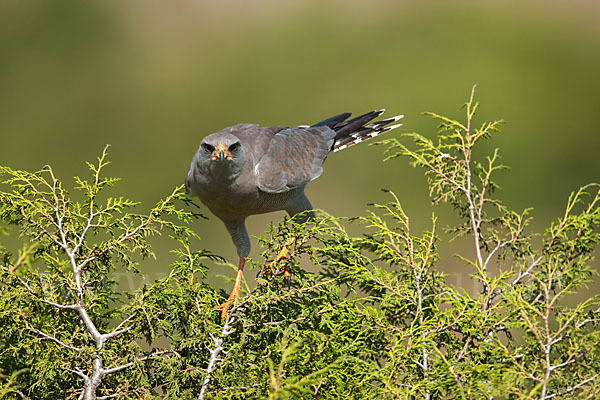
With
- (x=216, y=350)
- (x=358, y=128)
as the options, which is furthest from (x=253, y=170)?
(x=216, y=350)

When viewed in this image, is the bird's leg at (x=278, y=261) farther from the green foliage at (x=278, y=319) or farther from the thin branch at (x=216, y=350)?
the thin branch at (x=216, y=350)

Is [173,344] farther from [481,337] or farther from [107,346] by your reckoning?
[481,337]

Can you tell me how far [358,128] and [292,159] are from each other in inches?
39.2

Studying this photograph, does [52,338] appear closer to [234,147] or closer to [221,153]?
[221,153]

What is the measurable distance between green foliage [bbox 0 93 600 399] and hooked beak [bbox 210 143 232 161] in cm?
85

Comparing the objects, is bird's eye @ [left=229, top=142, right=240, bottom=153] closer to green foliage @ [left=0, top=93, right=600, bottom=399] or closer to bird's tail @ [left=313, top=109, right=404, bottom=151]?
green foliage @ [left=0, top=93, right=600, bottom=399]

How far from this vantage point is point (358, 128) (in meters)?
4.96

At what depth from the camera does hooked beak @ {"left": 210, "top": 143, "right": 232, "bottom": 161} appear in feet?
11.2

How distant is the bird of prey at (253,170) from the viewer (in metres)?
3.54

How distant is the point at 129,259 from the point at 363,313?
891mm

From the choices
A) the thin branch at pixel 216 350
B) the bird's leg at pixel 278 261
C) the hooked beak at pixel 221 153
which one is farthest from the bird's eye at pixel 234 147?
the thin branch at pixel 216 350

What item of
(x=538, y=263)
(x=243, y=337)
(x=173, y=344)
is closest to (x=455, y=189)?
(x=538, y=263)

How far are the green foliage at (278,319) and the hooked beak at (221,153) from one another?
2.79ft

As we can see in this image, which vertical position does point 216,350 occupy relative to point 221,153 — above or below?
below
